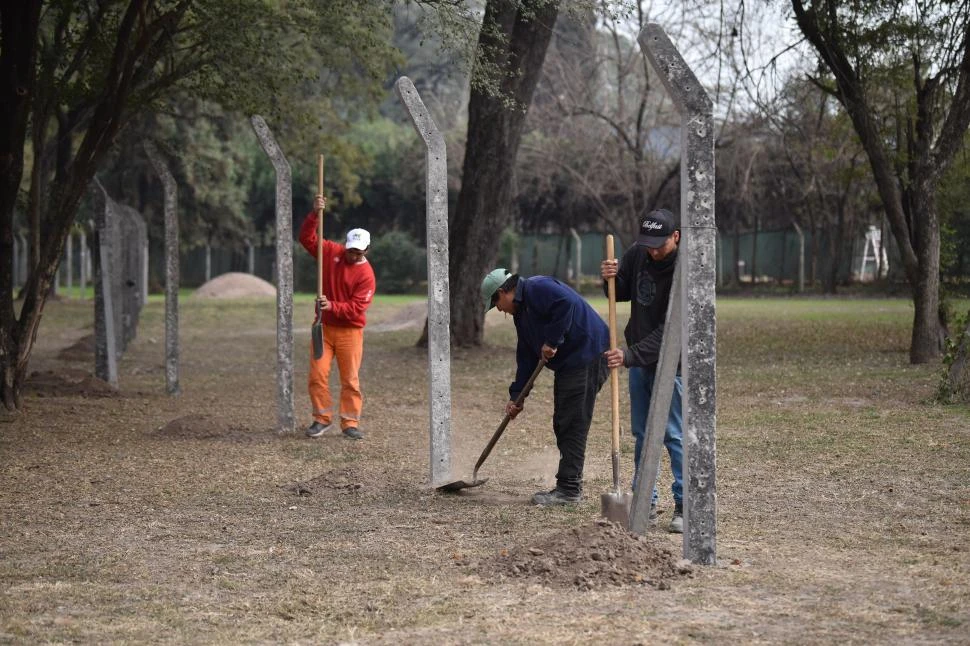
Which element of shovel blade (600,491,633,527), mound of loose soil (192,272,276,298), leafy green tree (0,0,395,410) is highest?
leafy green tree (0,0,395,410)

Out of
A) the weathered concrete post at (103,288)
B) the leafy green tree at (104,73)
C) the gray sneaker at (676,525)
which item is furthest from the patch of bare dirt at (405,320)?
the gray sneaker at (676,525)

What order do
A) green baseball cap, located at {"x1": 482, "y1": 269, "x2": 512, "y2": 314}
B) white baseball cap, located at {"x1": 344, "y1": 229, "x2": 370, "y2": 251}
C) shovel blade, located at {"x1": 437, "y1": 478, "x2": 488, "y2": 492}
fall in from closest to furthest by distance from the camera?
green baseball cap, located at {"x1": 482, "y1": 269, "x2": 512, "y2": 314} < shovel blade, located at {"x1": 437, "y1": 478, "x2": 488, "y2": 492} < white baseball cap, located at {"x1": 344, "y1": 229, "x2": 370, "y2": 251}

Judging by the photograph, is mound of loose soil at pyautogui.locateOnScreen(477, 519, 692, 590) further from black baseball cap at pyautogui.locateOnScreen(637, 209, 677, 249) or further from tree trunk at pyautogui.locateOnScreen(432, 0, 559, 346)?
tree trunk at pyautogui.locateOnScreen(432, 0, 559, 346)

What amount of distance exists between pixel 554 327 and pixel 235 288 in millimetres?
31061

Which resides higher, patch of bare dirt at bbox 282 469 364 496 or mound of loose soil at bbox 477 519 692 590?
mound of loose soil at bbox 477 519 692 590

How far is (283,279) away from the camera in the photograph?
35.8ft

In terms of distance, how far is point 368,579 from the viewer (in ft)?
19.4

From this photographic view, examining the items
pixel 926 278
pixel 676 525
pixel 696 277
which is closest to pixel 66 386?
pixel 676 525

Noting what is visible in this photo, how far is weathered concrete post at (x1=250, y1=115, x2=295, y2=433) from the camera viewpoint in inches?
428

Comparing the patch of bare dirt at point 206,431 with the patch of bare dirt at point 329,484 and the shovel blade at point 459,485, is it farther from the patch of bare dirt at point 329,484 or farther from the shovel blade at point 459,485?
the shovel blade at point 459,485

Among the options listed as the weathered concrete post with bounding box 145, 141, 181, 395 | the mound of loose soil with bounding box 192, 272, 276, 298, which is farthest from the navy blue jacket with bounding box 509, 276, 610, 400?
the mound of loose soil with bounding box 192, 272, 276, 298

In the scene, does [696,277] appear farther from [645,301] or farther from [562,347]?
[562,347]

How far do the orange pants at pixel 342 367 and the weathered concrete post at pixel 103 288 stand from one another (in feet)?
14.0

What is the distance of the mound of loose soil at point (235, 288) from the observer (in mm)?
37125
